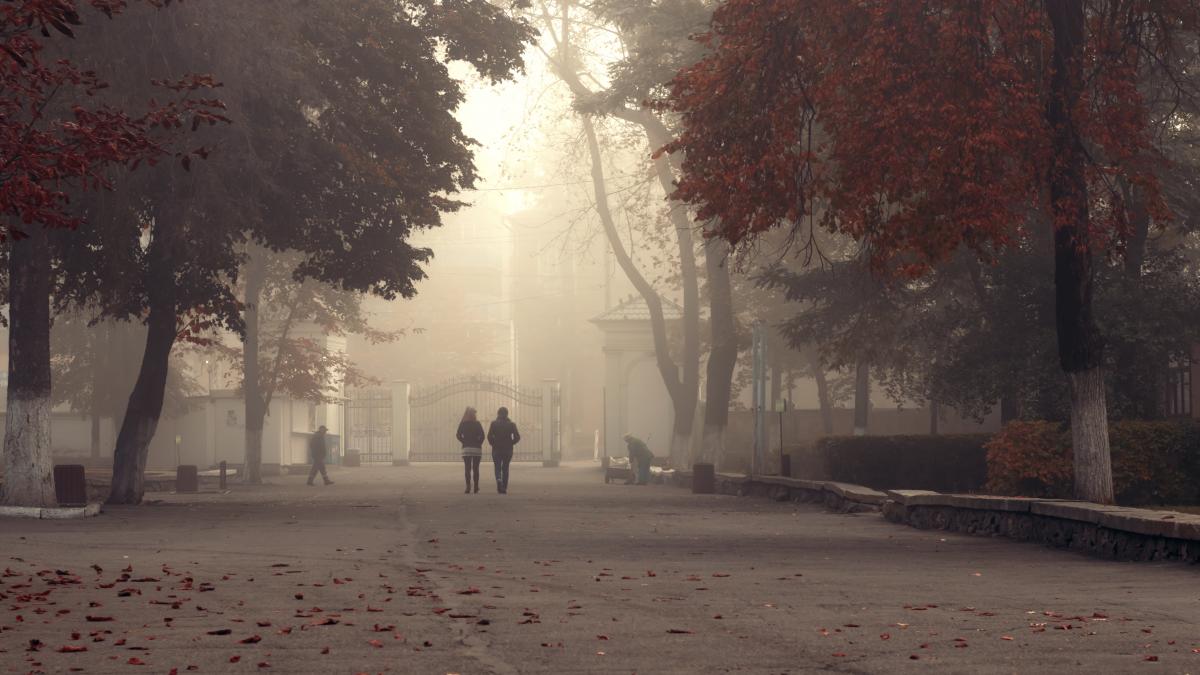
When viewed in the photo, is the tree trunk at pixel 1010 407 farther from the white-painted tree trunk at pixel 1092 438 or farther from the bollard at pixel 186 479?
the bollard at pixel 186 479

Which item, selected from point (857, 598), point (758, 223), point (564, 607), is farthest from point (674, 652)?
point (758, 223)

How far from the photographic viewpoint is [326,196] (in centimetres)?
2631

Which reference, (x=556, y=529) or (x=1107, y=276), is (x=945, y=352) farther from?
(x=556, y=529)

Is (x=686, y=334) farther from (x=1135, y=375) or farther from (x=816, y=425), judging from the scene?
(x=1135, y=375)

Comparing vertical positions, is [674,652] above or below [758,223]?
below

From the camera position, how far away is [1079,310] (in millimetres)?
18266

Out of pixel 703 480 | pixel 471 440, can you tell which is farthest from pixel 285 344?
pixel 703 480

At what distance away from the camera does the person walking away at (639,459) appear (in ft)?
137

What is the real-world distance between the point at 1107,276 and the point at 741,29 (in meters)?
11.7

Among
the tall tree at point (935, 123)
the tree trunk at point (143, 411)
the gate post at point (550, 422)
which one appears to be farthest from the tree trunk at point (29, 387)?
the gate post at point (550, 422)

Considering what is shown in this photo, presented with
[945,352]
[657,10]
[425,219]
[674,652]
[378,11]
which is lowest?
[674,652]

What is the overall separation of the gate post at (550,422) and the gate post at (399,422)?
5202 mm

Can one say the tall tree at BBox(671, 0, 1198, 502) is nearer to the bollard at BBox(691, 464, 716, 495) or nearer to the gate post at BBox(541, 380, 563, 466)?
the bollard at BBox(691, 464, 716, 495)

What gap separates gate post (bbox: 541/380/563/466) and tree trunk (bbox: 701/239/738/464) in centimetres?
2110
